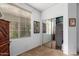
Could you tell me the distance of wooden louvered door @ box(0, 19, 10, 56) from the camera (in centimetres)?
166

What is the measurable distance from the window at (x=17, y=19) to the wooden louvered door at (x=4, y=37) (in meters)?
0.07

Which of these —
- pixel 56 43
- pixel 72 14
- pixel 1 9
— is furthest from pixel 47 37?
pixel 1 9

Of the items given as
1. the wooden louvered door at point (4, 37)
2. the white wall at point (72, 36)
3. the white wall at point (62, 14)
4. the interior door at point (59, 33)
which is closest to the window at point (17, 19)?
the wooden louvered door at point (4, 37)

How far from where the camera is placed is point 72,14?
190 cm

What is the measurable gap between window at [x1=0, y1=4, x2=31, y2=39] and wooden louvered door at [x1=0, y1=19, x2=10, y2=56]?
68 millimetres

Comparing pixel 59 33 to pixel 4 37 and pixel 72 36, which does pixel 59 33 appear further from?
pixel 4 37

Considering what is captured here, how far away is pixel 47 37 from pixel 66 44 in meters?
0.35

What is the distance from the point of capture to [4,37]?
1727mm

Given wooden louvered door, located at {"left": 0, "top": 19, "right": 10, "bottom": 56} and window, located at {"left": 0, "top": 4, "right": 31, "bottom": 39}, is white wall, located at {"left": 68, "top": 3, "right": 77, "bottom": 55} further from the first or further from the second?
wooden louvered door, located at {"left": 0, "top": 19, "right": 10, "bottom": 56}

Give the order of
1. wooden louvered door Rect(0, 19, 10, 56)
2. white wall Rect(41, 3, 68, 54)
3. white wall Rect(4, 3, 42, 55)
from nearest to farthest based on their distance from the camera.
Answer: wooden louvered door Rect(0, 19, 10, 56) → white wall Rect(4, 3, 42, 55) → white wall Rect(41, 3, 68, 54)

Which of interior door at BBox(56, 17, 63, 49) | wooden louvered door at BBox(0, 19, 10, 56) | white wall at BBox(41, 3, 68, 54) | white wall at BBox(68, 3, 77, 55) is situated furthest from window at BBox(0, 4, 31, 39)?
white wall at BBox(68, 3, 77, 55)

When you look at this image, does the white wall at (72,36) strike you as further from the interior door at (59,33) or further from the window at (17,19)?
the window at (17,19)

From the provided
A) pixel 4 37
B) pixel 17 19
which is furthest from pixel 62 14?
pixel 4 37

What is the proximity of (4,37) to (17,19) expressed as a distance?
350 millimetres
